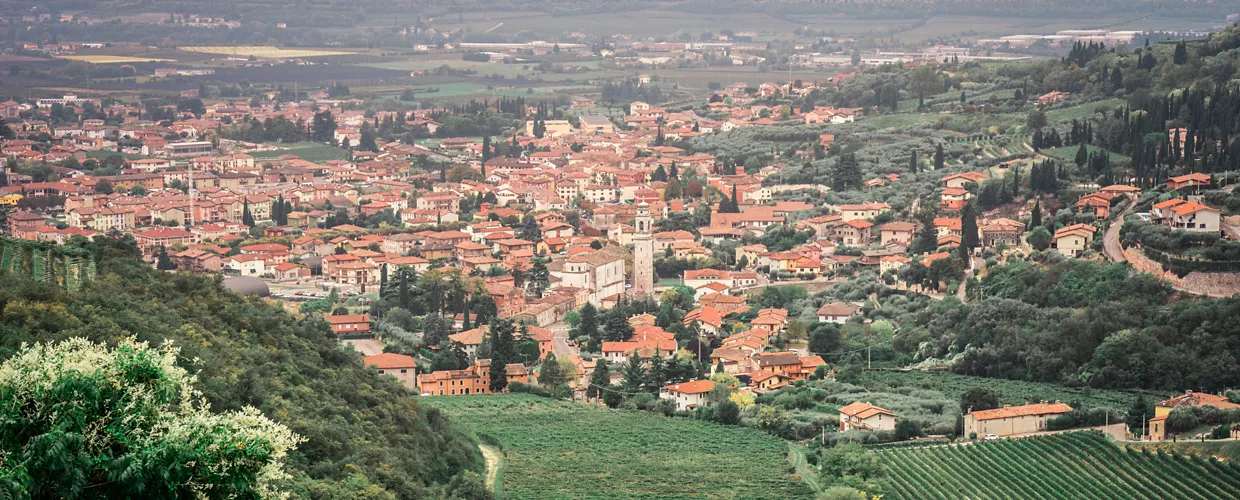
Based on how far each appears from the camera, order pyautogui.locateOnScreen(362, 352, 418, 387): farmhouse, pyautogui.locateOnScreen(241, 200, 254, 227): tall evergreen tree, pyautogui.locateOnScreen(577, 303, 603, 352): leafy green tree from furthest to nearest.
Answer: pyautogui.locateOnScreen(241, 200, 254, 227): tall evergreen tree < pyautogui.locateOnScreen(577, 303, 603, 352): leafy green tree < pyautogui.locateOnScreen(362, 352, 418, 387): farmhouse

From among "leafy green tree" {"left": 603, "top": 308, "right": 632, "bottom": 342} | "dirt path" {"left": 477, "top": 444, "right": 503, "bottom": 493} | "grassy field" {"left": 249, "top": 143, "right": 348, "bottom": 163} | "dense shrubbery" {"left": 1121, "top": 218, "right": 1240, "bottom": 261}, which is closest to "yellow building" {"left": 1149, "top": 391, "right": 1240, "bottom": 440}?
"dense shrubbery" {"left": 1121, "top": 218, "right": 1240, "bottom": 261}

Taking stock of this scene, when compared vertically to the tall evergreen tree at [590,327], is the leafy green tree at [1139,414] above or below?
above

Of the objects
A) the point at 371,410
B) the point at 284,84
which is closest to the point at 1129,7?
the point at 284,84

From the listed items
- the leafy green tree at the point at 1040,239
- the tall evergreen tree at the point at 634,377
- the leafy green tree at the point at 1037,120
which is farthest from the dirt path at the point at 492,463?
the leafy green tree at the point at 1037,120

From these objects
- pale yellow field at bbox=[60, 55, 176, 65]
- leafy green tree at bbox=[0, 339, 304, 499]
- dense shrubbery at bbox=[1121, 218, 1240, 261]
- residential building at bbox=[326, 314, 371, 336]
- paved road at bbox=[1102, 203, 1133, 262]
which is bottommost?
residential building at bbox=[326, 314, 371, 336]

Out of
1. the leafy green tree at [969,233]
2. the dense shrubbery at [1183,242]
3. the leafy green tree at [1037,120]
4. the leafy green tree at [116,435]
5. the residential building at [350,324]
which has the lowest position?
the residential building at [350,324]

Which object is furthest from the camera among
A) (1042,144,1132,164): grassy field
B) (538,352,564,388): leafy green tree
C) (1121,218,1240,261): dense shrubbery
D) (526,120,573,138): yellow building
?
(526,120,573,138): yellow building

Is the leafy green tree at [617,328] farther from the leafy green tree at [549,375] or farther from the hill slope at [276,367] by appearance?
the hill slope at [276,367]

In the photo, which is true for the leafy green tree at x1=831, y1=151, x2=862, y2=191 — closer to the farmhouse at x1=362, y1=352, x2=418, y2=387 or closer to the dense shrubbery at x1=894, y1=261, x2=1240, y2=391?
the dense shrubbery at x1=894, y1=261, x2=1240, y2=391
